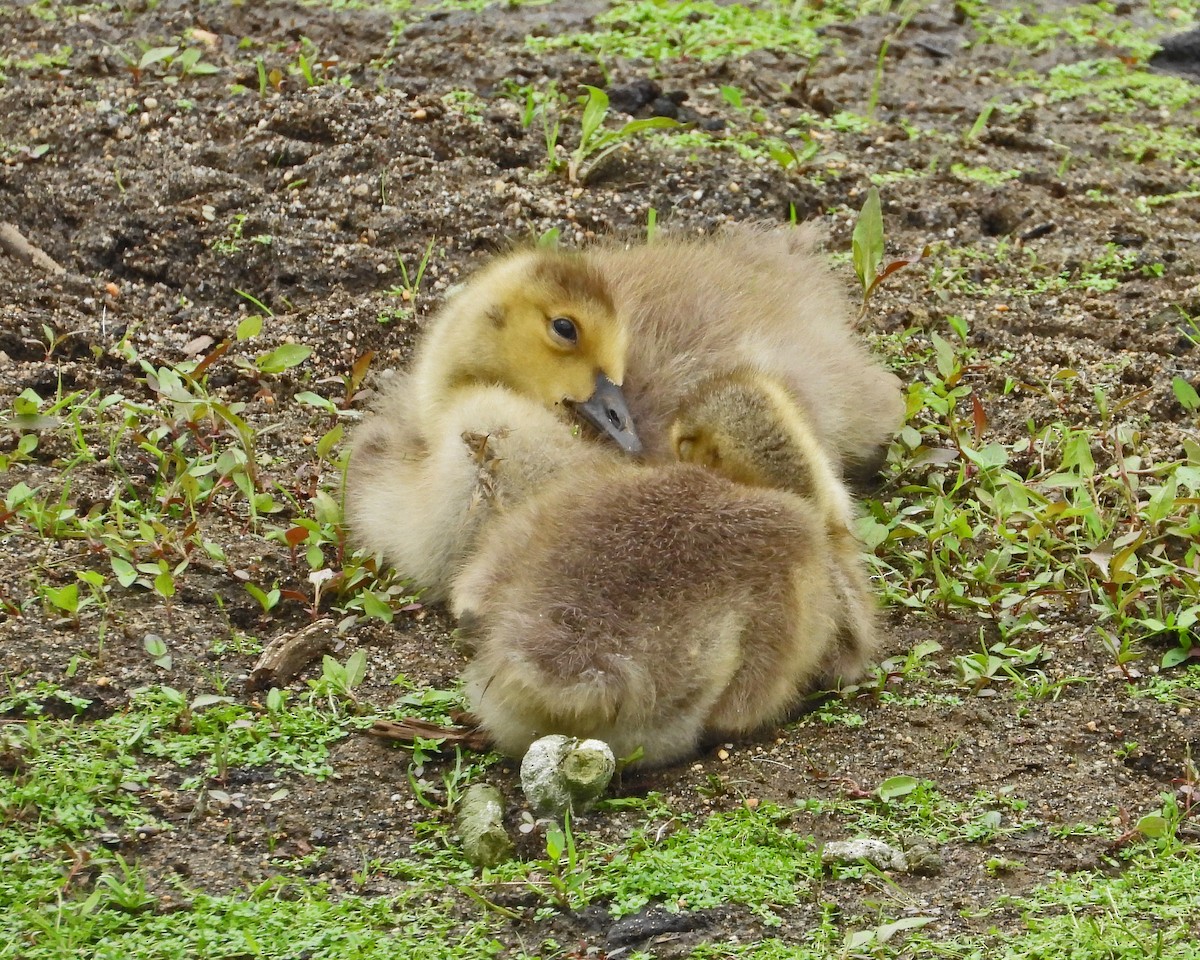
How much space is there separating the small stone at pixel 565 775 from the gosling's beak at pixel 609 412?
92 cm

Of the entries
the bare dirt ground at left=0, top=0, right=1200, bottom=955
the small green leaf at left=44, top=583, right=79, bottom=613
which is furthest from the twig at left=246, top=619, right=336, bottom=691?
the small green leaf at left=44, top=583, right=79, bottom=613

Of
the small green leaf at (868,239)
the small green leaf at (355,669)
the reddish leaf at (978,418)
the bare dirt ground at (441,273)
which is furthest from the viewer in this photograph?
the small green leaf at (868,239)

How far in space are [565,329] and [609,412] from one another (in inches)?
9.7

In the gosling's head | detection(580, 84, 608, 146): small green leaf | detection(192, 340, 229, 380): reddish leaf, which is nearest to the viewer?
the gosling's head

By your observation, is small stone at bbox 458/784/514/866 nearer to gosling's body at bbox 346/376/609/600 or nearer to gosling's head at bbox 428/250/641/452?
gosling's body at bbox 346/376/609/600

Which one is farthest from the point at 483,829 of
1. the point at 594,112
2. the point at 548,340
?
the point at 594,112

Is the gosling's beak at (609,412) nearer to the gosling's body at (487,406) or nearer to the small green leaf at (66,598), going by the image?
the gosling's body at (487,406)

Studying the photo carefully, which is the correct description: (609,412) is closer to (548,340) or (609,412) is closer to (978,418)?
(548,340)

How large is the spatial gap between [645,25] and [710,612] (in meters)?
4.69

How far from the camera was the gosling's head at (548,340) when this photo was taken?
152 inches

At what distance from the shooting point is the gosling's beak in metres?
3.79

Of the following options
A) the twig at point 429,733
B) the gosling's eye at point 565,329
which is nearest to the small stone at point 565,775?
the twig at point 429,733

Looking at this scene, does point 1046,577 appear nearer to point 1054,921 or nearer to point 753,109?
point 1054,921

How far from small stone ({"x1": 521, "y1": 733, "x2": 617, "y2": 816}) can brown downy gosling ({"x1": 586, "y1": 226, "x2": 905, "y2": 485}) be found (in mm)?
898
